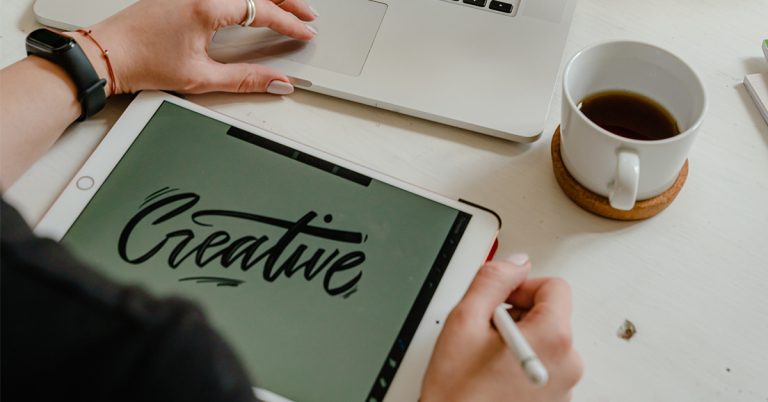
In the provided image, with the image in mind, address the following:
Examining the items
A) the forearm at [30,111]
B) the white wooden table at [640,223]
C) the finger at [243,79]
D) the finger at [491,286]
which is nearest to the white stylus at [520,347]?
the finger at [491,286]

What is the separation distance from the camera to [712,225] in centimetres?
58

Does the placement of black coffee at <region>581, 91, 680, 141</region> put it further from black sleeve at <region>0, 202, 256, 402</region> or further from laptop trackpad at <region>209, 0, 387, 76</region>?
black sleeve at <region>0, 202, 256, 402</region>

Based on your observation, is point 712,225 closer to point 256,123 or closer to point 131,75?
point 256,123

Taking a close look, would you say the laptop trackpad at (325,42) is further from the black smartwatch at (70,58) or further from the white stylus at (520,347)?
the white stylus at (520,347)

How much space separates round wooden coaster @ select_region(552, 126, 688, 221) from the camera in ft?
1.87

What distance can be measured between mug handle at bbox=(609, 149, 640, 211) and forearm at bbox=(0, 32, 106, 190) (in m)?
0.47

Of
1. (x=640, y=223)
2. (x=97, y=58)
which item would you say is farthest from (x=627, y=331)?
→ (x=97, y=58)

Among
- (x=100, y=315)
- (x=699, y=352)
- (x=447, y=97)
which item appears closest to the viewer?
(x=100, y=315)

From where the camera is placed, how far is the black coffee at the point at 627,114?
57 cm

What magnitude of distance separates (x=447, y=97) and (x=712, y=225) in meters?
0.25

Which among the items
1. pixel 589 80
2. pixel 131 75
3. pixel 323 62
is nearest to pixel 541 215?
pixel 589 80

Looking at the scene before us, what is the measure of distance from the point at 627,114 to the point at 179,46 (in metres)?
0.41

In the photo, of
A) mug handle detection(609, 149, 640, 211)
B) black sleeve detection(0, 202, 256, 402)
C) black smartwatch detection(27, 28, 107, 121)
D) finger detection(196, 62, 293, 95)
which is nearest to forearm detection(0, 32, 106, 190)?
black smartwatch detection(27, 28, 107, 121)

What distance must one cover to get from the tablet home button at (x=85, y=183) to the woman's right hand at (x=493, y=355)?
33 cm
